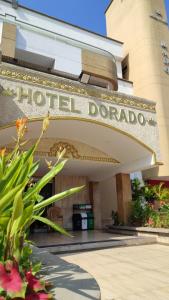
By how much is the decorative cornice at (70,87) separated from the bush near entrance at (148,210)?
397 centimetres

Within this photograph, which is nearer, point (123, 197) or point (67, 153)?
point (67, 153)

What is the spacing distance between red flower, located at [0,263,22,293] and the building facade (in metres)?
5.73

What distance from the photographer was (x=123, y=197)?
11477 mm

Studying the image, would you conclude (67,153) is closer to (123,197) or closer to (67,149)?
(67,149)

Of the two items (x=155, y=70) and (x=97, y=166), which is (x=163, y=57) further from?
(x=97, y=166)

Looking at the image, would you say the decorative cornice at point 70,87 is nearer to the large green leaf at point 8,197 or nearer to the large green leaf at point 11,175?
the large green leaf at point 11,175

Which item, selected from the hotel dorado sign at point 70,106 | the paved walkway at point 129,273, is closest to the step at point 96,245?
the paved walkway at point 129,273

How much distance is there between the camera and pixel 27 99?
7750 mm

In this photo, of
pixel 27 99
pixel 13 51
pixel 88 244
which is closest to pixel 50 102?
pixel 27 99

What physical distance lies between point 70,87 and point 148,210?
5.69m

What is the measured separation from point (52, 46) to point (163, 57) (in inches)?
309

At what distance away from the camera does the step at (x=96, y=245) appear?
735 centimetres

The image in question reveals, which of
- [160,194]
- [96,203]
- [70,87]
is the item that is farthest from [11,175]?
[160,194]

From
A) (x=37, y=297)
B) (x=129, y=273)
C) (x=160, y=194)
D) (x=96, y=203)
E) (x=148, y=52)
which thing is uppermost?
(x=148, y=52)
